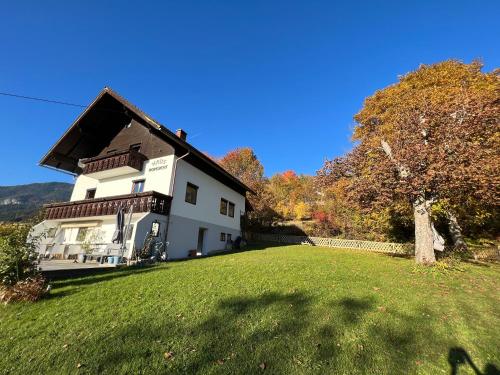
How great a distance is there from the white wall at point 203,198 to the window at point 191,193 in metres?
0.24

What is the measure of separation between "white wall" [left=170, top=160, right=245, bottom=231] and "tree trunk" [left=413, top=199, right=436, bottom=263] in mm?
13601

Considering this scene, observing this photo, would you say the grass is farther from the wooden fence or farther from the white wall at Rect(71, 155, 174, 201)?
the wooden fence

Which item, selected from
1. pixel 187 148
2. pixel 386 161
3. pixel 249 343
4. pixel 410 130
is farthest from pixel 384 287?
pixel 187 148

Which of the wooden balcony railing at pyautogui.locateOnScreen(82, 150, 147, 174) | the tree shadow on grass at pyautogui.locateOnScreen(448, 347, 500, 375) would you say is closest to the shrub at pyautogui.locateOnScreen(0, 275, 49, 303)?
the tree shadow on grass at pyautogui.locateOnScreen(448, 347, 500, 375)

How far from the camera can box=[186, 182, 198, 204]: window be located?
18.8 metres

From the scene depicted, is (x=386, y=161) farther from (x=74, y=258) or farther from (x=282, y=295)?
(x=74, y=258)

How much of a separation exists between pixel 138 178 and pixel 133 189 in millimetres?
905

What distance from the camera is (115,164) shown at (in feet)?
62.4

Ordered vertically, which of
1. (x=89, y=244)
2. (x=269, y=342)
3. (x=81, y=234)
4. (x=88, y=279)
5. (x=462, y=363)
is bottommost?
(x=462, y=363)

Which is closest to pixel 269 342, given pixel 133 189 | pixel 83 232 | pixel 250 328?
pixel 250 328

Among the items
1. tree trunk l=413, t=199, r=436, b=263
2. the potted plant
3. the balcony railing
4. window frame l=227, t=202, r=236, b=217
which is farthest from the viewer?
window frame l=227, t=202, r=236, b=217

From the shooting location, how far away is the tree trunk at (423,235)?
12.8 meters

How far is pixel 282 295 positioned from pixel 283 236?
86.6 feet

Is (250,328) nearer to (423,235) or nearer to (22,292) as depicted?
(22,292)
